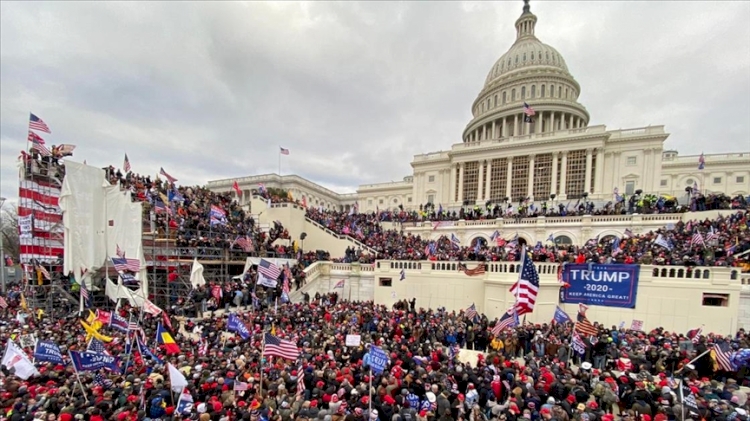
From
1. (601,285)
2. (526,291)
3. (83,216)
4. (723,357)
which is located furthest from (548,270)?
(83,216)

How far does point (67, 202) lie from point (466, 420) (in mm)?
22805

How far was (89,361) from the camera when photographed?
7.52 meters

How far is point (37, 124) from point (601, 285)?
31511 mm

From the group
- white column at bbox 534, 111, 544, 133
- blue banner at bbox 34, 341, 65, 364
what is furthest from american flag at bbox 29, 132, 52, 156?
white column at bbox 534, 111, 544, 133

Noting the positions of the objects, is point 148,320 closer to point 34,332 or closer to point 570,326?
point 34,332

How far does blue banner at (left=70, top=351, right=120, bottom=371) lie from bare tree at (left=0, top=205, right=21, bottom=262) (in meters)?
45.1

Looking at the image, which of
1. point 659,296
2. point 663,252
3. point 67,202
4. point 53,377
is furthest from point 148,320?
point 663,252

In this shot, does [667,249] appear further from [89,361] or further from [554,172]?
[554,172]

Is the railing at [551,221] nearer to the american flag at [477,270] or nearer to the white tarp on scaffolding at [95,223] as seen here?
the american flag at [477,270]

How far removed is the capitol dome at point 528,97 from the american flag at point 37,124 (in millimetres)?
54949

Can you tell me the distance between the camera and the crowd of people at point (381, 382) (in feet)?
21.6

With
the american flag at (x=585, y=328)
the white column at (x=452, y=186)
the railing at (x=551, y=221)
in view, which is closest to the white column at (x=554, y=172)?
the white column at (x=452, y=186)

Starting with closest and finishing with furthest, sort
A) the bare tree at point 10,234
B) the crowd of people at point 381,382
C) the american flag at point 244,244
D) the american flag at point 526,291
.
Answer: the crowd of people at point 381,382 < the american flag at point 526,291 < the american flag at point 244,244 < the bare tree at point 10,234

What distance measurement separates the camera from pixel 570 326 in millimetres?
12680
